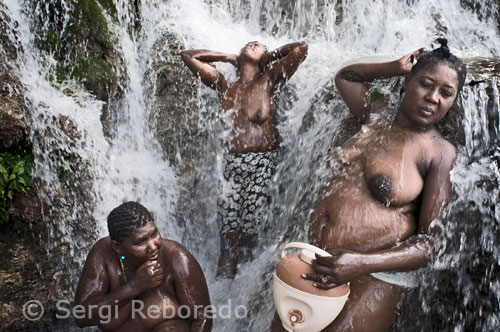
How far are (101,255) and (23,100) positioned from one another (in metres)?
2.15

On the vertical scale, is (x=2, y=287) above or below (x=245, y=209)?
below

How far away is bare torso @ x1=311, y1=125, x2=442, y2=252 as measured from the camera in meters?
3.31

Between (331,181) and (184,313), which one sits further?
(331,181)

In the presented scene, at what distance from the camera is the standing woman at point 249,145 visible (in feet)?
15.8

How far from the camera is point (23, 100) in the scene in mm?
4715

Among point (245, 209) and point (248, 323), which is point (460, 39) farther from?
point (248, 323)

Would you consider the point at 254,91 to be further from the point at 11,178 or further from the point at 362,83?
the point at 11,178

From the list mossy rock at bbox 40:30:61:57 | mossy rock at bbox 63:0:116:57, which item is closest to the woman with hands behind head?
mossy rock at bbox 40:30:61:57

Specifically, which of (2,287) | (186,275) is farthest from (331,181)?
(2,287)

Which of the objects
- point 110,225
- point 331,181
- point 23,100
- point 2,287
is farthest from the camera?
point 23,100

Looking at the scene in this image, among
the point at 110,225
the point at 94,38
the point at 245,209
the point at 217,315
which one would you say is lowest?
the point at 217,315

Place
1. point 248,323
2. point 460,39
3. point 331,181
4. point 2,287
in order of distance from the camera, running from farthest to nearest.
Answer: point 460,39
point 2,287
point 248,323
point 331,181

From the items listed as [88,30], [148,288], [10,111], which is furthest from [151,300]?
[88,30]

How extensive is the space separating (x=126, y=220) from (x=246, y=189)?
6.34 feet
